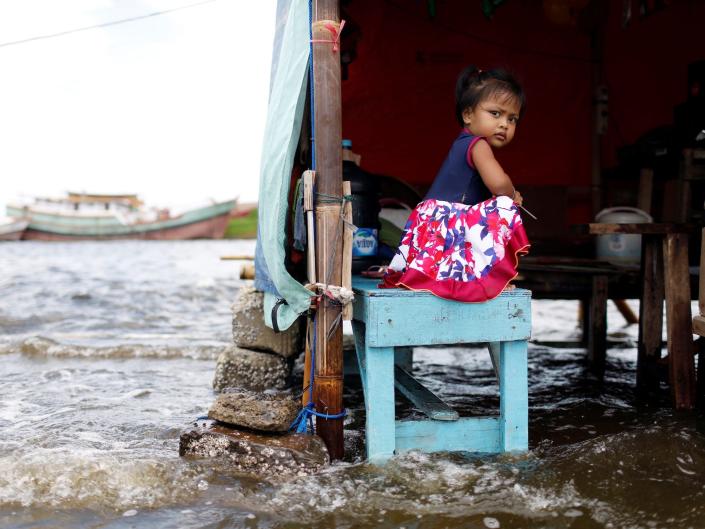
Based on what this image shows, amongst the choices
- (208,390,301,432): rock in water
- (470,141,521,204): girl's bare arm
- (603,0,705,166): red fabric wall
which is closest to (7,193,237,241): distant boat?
(603,0,705,166): red fabric wall

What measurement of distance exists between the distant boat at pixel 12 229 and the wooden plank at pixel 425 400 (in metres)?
43.3

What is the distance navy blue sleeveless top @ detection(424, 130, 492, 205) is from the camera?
3.33 meters

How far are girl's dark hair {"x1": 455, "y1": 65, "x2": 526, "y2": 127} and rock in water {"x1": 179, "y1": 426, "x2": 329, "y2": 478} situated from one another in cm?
188

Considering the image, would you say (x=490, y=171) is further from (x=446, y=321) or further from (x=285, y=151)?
Answer: (x=285, y=151)

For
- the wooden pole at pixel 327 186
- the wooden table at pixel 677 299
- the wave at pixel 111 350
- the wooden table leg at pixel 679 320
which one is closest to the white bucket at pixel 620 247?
the wooden table at pixel 677 299

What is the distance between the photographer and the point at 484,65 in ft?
24.7

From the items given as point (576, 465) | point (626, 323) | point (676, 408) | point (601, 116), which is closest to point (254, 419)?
point (576, 465)

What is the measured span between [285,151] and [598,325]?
11.9 ft

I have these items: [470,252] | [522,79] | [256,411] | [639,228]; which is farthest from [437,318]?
[522,79]

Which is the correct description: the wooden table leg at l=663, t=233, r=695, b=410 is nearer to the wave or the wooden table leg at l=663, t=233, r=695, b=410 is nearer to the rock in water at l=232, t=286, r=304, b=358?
the rock in water at l=232, t=286, r=304, b=358

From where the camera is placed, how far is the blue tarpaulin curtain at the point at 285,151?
3344 mm

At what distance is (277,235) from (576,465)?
1.93 meters

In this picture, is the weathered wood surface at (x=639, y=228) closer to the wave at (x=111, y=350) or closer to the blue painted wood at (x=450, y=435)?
the blue painted wood at (x=450, y=435)

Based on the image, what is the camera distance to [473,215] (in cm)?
328
